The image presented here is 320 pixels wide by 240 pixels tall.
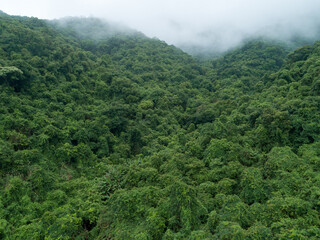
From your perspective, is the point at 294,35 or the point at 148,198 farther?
the point at 294,35

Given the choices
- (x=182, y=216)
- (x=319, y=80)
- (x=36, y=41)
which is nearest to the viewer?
(x=182, y=216)

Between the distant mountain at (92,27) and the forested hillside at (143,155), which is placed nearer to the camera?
the forested hillside at (143,155)

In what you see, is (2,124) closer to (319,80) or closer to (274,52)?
(319,80)

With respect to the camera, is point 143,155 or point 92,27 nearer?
point 143,155

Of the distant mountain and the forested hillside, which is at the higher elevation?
the distant mountain

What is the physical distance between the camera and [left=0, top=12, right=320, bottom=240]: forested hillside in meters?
10.4

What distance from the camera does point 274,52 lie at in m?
48.5

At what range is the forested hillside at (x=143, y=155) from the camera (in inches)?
408

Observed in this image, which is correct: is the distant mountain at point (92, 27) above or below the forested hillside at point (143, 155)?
above

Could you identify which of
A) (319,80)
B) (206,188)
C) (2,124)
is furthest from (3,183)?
(319,80)

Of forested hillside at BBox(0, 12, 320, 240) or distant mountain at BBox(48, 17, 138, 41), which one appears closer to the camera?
forested hillside at BBox(0, 12, 320, 240)

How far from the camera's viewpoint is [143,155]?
23234 millimetres

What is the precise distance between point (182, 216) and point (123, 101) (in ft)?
74.6

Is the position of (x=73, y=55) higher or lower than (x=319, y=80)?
lower
